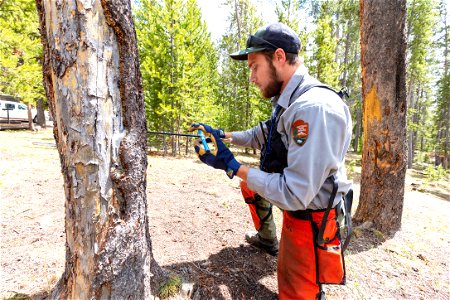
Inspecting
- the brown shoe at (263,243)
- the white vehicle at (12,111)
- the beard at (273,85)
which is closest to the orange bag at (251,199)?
the brown shoe at (263,243)

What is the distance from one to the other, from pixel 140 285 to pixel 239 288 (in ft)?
2.98

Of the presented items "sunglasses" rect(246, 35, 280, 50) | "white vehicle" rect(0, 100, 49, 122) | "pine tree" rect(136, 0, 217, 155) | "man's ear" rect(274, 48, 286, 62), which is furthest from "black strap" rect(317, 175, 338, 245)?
"white vehicle" rect(0, 100, 49, 122)

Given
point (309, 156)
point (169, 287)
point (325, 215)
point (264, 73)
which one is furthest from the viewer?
point (264, 73)

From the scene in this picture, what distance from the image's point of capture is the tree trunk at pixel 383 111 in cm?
332

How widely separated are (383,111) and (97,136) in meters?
3.58

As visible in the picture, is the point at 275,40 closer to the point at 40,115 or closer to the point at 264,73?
the point at 264,73

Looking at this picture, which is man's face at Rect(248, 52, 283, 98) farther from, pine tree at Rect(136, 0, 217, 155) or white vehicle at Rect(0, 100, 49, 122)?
white vehicle at Rect(0, 100, 49, 122)

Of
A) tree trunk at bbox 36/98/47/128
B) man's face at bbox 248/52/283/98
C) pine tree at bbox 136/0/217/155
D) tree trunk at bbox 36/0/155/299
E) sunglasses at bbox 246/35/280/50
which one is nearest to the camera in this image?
tree trunk at bbox 36/0/155/299

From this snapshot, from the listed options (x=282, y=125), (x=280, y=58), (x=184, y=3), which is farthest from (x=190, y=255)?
(x=184, y=3)

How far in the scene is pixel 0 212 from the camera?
317 cm

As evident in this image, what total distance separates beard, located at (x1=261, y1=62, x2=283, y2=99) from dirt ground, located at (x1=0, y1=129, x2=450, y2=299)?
1701 mm

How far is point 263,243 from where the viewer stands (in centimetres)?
274

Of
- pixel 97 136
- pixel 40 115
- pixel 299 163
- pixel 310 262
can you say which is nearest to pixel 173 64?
pixel 97 136

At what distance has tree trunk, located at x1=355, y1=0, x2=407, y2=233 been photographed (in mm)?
3322
